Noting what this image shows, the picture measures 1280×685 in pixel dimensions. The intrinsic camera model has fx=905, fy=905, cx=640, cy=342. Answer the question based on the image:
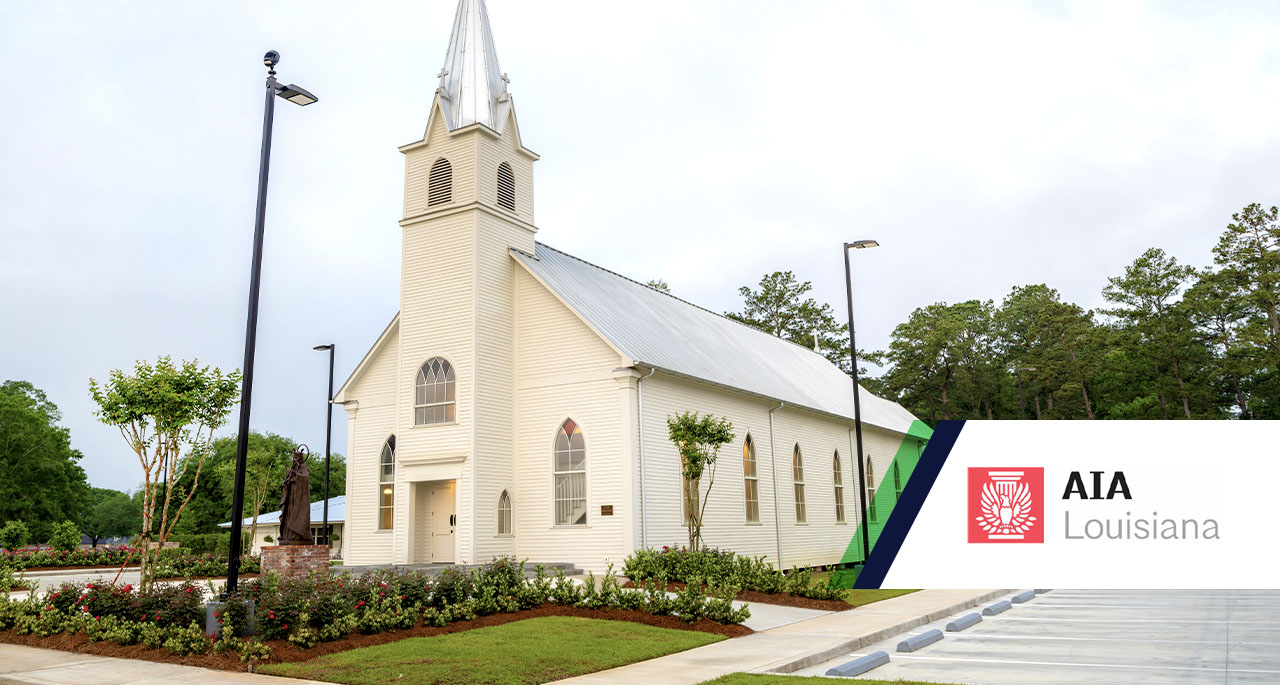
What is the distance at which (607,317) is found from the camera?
2559 centimetres

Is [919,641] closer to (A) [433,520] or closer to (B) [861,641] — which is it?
(B) [861,641]

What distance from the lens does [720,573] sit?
65.8 feet

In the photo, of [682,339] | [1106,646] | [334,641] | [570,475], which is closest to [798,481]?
[682,339]

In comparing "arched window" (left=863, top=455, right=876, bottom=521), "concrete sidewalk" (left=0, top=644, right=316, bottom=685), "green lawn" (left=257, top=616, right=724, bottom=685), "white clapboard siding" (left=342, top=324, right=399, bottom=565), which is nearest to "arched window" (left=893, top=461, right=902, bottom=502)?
→ "arched window" (left=863, top=455, right=876, bottom=521)

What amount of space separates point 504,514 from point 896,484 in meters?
25.2

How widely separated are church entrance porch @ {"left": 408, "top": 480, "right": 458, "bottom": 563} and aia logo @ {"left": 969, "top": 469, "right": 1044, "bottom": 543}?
47.6 feet

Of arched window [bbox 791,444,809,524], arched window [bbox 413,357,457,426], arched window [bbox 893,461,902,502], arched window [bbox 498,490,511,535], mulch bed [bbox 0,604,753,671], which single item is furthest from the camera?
arched window [bbox 893,461,902,502]

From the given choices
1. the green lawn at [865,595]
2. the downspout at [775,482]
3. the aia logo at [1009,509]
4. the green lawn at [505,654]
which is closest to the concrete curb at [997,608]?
the green lawn at [865,595]

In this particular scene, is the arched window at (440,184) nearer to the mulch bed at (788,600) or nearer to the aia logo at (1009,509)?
the mulch bed at (788,600)

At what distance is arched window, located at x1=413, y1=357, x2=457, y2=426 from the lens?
2437 centimetres

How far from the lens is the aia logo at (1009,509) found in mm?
24000

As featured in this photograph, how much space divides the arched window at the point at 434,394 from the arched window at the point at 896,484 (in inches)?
1013

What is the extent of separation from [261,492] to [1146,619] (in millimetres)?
32449

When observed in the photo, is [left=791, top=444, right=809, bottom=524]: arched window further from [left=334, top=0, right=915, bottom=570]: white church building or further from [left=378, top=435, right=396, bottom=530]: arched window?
[left=378, top=435, right=396, bottom=530]: arched window
